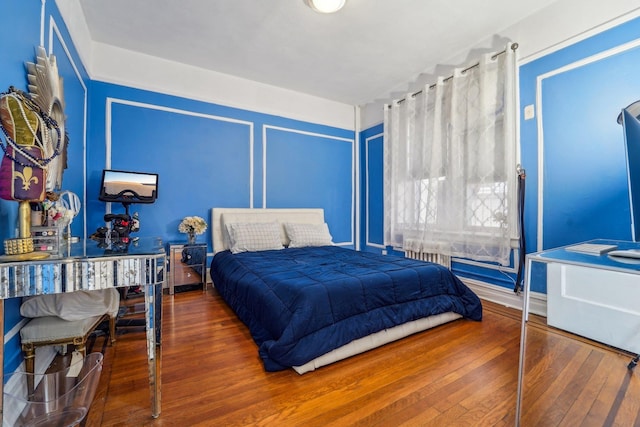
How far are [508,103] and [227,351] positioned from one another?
3.29m

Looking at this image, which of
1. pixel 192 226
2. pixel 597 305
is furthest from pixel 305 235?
pixel 597 305

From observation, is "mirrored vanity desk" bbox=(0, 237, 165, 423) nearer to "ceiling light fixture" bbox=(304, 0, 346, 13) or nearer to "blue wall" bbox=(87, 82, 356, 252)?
"blue wall" bbox=(87, 82, 356, 252)

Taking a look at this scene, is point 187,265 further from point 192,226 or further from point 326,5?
point 326,5

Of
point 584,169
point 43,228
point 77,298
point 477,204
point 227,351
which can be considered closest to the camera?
point 43,228

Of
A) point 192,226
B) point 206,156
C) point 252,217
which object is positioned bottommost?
point 192,226

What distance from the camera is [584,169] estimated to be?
2.34 metres

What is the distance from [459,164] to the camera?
3.15 metres

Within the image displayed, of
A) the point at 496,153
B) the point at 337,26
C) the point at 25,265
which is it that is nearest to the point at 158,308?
the point at 25,265

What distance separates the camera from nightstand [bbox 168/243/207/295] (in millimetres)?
3256

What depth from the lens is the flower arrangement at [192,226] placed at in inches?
133

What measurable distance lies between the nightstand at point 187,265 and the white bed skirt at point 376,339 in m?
2.13

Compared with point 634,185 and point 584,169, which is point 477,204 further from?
point 634,185

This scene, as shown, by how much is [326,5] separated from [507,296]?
3.24 metres

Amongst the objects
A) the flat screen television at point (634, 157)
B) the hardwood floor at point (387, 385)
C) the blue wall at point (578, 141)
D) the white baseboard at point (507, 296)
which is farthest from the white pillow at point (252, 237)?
the flat screen television at point (634, 157)
